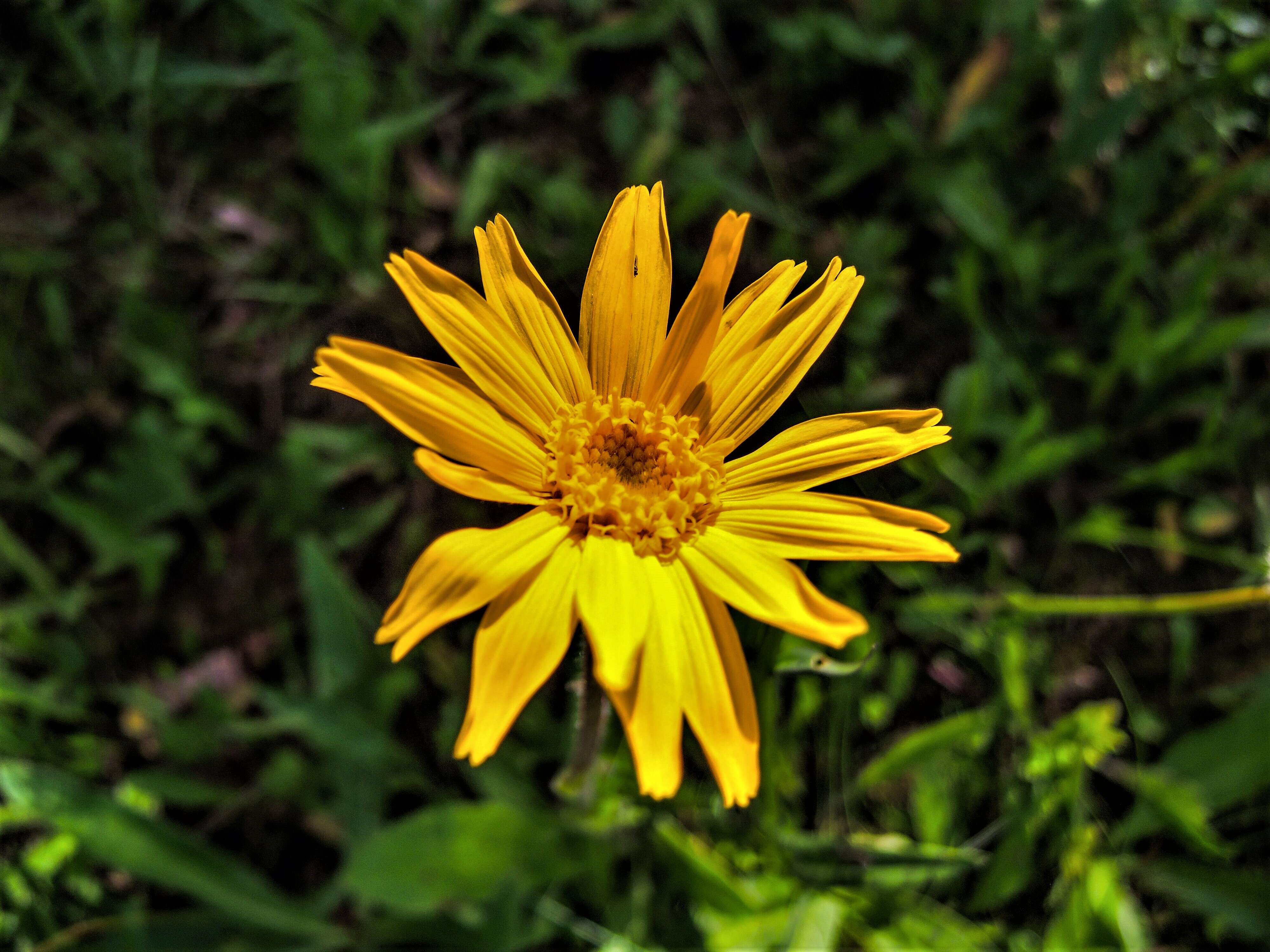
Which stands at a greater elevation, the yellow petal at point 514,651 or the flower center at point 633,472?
the flower center at point 633,472

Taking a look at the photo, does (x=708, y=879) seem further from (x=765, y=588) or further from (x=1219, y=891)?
(x=1219, y=891)

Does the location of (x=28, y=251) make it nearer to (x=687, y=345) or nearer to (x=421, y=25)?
(x=421, y=25)

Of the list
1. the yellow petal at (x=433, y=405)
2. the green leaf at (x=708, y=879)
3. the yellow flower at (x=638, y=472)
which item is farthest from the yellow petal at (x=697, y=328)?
the green leaf at (x=708, y=879)

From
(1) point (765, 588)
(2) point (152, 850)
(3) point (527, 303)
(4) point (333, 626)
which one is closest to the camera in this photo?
(1) point (765, 588)

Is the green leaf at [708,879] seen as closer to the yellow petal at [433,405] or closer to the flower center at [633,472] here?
the flower center at [633,472]

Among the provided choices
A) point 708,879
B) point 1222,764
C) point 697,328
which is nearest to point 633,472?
point 697,328
